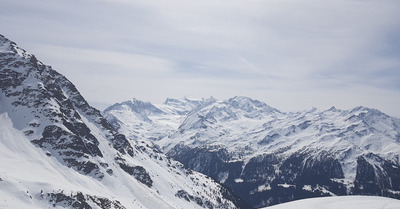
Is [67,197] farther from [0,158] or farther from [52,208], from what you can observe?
[0,158]

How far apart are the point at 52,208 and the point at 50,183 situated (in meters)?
18.7

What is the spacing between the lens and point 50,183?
180375mm

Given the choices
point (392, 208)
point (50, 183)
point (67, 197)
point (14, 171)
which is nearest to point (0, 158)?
point (14, 171)

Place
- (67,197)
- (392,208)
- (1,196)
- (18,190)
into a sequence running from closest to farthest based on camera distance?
(1,196)
(18,190)
(67,197)
(392,208)

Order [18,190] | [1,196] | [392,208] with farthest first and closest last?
Answer: [392,208] → [18,190] → [1,196]

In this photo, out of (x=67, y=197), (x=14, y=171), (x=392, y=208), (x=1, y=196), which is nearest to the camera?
(x=1, y=196)

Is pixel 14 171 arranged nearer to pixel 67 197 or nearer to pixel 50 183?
pixel 50 183

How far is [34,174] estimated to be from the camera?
7781 inches

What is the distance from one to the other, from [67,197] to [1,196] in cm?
3271

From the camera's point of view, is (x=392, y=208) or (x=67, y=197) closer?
(x=67, y=197)

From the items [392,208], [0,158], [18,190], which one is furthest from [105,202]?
[392,208]

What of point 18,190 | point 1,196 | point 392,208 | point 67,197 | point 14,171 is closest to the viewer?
point 1,196

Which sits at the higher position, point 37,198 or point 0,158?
point 0,158

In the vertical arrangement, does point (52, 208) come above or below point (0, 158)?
below
